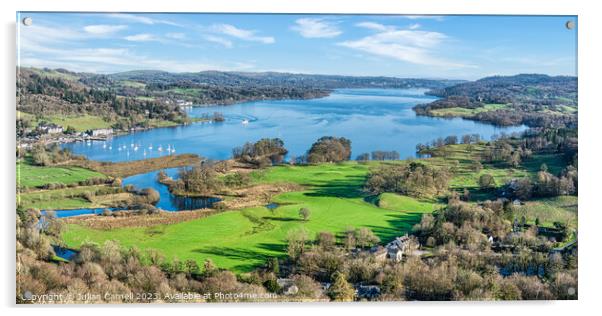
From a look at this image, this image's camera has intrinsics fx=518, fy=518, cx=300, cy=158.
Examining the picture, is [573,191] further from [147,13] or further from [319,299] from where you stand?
[147,13]

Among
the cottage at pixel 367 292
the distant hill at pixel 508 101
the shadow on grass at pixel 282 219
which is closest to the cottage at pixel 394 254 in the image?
the cottage at pixel 367 292

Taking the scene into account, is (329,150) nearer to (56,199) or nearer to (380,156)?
(380,156)

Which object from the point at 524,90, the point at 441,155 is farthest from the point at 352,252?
the point at 524,90

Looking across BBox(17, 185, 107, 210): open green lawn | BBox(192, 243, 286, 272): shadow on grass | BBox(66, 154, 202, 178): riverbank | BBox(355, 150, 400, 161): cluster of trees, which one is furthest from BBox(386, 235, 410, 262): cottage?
BBox(17, 185, 107, 210): open green lawn

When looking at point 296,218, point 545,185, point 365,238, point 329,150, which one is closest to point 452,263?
point 365,238

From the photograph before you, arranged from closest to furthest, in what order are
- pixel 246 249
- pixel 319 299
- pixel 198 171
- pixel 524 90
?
pixel 319 299, pixel 246 249, pixel 198 171, pixel 524 90
